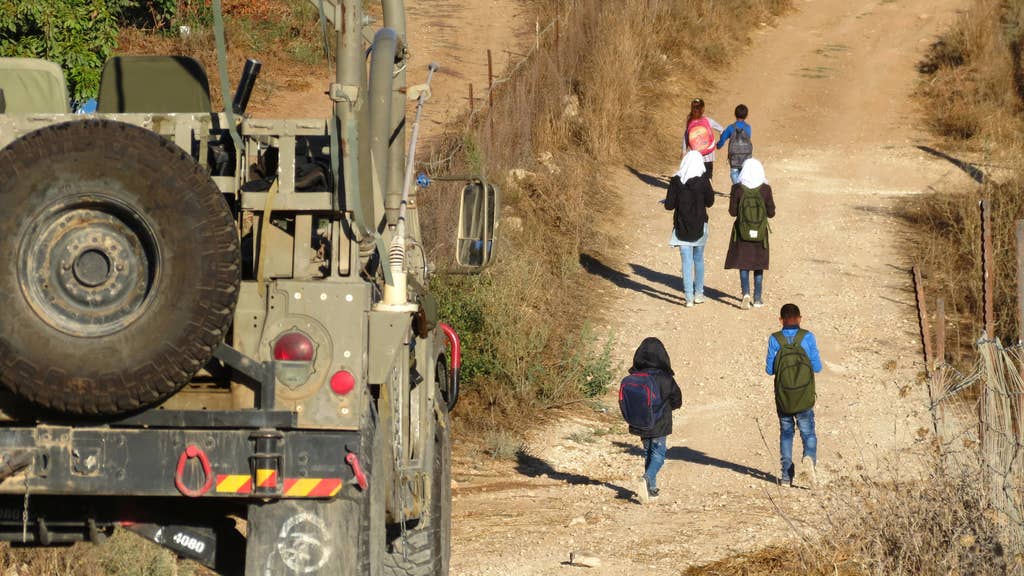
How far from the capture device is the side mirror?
654cm

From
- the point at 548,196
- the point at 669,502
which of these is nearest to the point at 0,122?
the point at 669,502

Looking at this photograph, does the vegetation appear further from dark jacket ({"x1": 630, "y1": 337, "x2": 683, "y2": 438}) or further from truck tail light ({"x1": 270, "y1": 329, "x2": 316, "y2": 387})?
truck tail light ({"x1": 270, "y1": 329, "x2": 316, "y2": 387})

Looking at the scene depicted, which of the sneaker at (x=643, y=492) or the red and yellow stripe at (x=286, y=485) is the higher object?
the red and yellow stripe at (x=286, y=485)

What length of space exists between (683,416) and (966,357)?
10.2ft

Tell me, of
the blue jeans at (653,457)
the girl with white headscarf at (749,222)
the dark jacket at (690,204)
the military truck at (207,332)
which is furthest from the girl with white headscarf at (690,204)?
the military truck at (207,332)

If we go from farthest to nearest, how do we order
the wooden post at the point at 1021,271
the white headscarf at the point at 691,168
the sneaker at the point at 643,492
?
1. the white headscarf at the point at 691,168
2. the sneaker at the point at 643,492
3. the wooden post at the point at 1021,271

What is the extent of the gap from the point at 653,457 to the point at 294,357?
5.73 m

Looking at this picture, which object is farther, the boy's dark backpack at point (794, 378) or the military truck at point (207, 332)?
the boy's dark backpack at point (794, 378)

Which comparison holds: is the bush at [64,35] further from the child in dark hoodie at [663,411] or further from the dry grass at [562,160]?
the child in dark hoodie at [663,411]

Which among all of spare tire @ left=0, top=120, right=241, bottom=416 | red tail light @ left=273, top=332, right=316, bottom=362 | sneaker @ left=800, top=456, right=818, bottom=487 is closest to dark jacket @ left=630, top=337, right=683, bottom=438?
sneaker @ left=800, top=456, right=818, bottom=487

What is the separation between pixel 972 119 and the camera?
23109mm

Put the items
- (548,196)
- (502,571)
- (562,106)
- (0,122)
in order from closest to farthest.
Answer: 1. (0,122)
2. (502,571)
3. (548,196)
4. (562,106)

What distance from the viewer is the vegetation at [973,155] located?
15578 mm

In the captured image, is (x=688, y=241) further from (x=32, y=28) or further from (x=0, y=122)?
(x=0, y=122)
